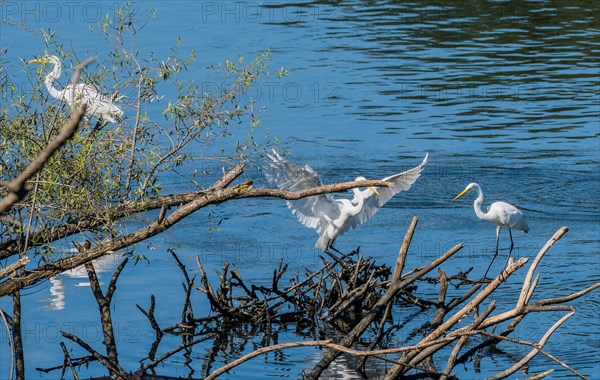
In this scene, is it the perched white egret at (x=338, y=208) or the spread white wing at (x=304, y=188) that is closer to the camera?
the spread white wing at (x=304, y=188)

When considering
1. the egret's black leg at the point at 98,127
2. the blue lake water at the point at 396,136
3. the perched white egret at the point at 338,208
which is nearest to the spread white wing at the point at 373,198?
the perched white egret at the point at 338,208

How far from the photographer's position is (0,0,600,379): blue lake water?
10641 millimetres

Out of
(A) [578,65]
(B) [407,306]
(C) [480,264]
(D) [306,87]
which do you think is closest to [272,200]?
(C) [480,264]

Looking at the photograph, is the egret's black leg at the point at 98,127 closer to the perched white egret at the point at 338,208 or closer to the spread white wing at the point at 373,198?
the perched white egret at the point at 338,208

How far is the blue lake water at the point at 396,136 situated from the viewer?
34.9ft

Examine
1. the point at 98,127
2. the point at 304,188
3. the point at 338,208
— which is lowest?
the point at 338,208

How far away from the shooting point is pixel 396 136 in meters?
17.9

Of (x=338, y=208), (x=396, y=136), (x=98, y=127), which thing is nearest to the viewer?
(x=98, y=127)

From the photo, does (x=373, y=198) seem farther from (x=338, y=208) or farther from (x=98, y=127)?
(x=98, y=127)

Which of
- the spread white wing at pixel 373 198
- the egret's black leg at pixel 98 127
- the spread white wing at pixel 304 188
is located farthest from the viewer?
the spread white wing at pixel 373 198

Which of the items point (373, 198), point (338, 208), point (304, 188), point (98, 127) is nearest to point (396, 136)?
point (373, 198)

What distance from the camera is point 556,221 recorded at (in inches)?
551

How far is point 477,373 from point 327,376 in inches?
48.9

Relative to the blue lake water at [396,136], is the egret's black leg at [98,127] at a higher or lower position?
higher
